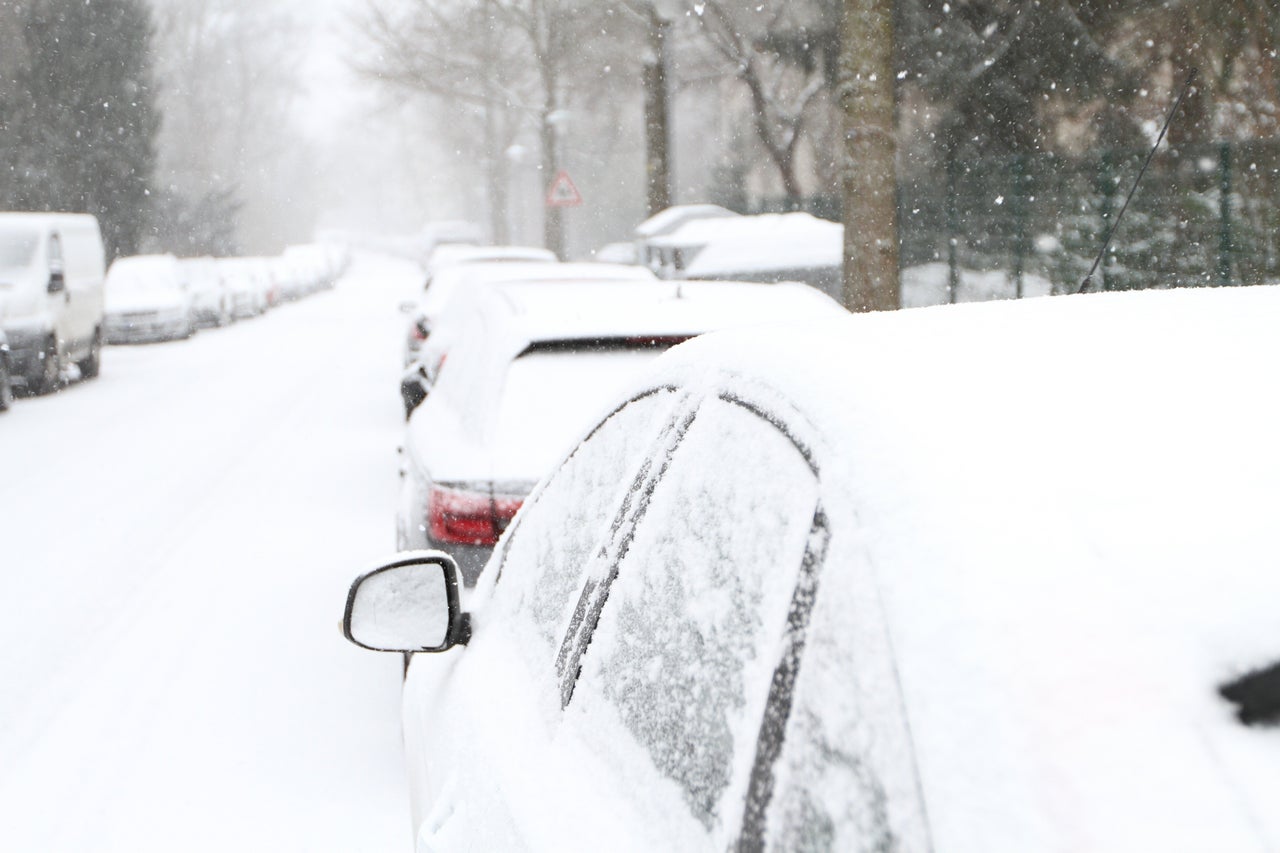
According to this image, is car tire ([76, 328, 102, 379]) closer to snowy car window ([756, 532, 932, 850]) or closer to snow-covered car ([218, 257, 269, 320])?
snow-covered car ([218, 257, 269, 320])

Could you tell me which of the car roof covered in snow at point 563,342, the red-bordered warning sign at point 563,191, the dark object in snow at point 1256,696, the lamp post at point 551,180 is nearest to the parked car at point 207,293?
the lamp post at point 551,180

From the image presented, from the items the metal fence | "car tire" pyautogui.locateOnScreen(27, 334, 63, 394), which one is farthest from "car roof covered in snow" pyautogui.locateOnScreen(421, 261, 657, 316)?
"car tire" pyautogui.locateOnScreen(27, 334, 63, 394)

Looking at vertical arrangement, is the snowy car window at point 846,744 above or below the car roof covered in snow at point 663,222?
below

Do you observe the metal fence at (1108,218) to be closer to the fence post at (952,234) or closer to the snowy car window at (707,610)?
the fence post at (952,234)

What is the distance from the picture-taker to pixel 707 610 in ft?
4.92

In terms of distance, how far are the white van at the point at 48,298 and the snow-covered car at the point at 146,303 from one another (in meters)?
5.96

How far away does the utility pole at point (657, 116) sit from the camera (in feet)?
67.7

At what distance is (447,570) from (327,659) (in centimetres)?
364

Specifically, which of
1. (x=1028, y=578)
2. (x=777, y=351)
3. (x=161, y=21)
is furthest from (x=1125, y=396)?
(x=161, y=21)

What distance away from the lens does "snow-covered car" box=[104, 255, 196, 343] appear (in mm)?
26203

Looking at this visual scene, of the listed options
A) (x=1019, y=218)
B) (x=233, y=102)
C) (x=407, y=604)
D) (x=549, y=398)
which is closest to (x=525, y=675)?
(x=407, y=604)

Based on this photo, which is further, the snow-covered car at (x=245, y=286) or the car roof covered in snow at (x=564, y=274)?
the snow-covered car at (x=245, y=286)

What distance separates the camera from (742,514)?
1.47 meters

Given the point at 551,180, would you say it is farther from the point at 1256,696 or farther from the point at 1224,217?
the point at 1256,696
